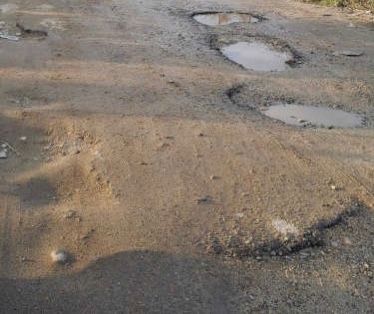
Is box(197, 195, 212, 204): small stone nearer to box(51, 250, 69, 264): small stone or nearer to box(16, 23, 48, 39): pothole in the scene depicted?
box(51, 250, 69, 264): small stone

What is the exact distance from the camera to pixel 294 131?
541cm

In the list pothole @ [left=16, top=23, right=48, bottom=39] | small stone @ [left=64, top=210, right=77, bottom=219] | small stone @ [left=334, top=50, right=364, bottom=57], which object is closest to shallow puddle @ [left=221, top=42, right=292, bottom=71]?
small stone @ [left=334, top=50, right=364, bottom=57]

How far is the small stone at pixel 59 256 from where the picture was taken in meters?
3.61

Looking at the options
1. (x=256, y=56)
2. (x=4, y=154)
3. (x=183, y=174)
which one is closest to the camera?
(x=183, y=174)

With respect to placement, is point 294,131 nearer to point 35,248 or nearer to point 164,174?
point 164,174

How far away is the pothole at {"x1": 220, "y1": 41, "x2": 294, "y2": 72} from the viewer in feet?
23.0

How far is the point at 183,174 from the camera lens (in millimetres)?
4566

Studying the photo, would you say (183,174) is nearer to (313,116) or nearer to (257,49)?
(313,116)

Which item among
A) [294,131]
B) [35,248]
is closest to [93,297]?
[35,248]

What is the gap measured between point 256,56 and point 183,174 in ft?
10.9

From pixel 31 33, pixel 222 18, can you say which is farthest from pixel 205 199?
pixel 222 18

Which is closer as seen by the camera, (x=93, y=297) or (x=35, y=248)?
(x=93, y=297)

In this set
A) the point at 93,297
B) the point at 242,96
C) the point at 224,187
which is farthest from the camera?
the point at 242,96

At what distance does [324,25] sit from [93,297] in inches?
276
